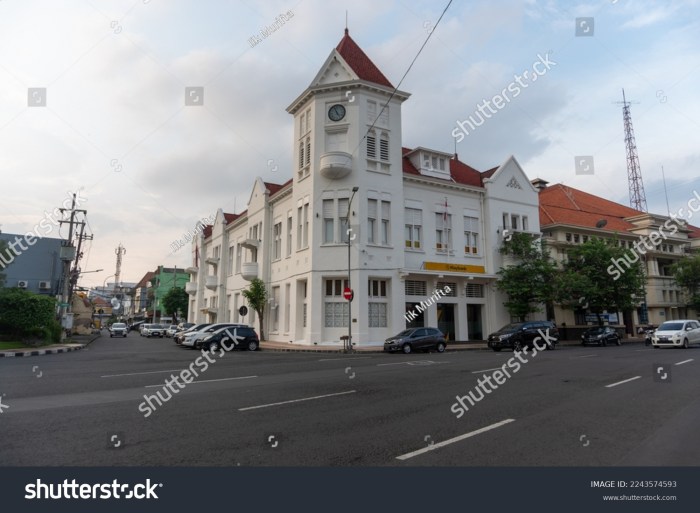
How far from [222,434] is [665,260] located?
60.2m

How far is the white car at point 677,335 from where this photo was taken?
1029 inches

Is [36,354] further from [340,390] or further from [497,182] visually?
[497,182]

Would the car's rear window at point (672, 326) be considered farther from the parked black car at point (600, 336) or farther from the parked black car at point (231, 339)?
the parked black car at point (231, 339)

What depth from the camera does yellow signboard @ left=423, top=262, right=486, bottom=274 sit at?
3225 cm

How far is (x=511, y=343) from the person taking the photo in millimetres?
26234

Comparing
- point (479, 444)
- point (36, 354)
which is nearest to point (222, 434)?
point (479, 444)

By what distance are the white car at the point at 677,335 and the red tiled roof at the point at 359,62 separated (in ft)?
75.2

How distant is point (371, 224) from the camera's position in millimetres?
30594

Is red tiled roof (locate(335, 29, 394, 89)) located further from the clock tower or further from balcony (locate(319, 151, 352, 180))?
balcony (locate(319, 151, 352, 180))

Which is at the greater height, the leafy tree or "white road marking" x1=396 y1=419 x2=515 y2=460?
the leafy tree

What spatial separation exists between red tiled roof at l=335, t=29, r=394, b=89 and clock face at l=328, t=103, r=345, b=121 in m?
2.44

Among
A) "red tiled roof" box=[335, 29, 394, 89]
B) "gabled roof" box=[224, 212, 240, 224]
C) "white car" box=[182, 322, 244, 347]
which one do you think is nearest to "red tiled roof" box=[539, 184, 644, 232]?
"red tiled roof" box=[335, 29, 394, 89]

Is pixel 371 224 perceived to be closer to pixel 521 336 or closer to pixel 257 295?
pixel 257 295

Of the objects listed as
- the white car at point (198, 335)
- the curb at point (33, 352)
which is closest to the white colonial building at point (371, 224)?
the white car at point (198, 335)
